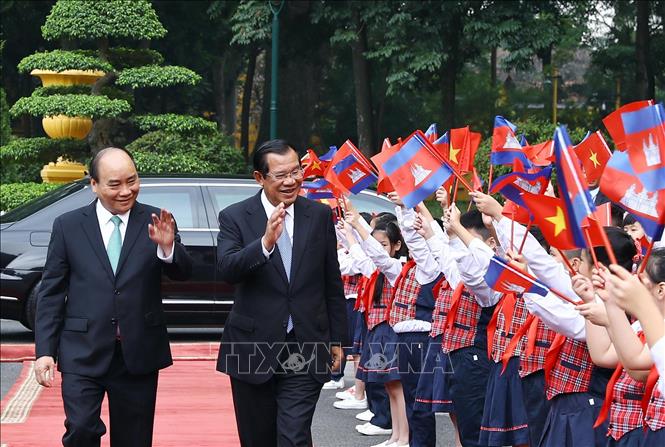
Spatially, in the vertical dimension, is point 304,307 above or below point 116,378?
above

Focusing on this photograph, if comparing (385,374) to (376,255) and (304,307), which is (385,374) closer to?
(376,255)

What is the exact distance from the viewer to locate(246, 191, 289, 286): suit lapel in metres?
5.74

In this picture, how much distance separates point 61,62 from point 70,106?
0.60 m

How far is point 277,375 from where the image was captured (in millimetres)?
5715

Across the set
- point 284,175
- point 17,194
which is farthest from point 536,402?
point 17,194

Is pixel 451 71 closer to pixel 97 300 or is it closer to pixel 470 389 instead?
pixel 470 389

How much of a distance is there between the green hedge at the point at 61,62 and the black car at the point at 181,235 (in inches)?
159

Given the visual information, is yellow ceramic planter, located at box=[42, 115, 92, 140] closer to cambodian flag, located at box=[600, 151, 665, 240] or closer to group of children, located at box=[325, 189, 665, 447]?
group of children, located at box=[325, 189, 665, 447]

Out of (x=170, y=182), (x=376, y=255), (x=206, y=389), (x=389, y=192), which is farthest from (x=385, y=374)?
(x=170, y=182)

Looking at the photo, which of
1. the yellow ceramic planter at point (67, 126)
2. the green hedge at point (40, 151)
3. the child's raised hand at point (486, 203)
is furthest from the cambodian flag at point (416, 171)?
the yellow ceramic planter at point (67, 126)

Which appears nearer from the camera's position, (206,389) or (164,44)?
(206,389)

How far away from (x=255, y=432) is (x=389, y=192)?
2076 millimetres

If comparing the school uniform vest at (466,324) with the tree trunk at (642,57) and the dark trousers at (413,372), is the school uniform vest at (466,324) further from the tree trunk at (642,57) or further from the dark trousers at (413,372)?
the tree trunk at (642,57)

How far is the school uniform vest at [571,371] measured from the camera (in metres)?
5.44
